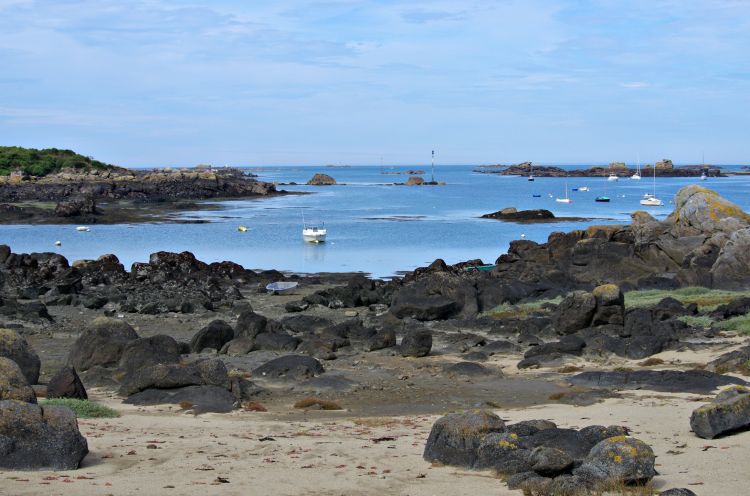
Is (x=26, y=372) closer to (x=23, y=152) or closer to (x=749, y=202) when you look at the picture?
(x=749, y=202)

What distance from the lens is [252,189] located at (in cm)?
14138

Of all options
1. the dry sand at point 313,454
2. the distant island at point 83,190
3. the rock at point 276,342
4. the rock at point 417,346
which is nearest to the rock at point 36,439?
the dry sand at point 313,454

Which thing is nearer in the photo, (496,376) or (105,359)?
(496,376)

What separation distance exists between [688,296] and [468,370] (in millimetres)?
12776

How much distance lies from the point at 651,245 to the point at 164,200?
83.0 m

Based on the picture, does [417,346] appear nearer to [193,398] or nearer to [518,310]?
[193,398]

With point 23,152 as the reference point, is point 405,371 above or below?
below

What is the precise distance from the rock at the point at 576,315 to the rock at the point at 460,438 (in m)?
12.5

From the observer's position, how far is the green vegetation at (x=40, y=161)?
443 feet

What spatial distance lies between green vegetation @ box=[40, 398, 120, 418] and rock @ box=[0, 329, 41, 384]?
6.03 feet

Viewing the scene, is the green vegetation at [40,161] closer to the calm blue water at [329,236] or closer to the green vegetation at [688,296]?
the calm blue water at [329,236]

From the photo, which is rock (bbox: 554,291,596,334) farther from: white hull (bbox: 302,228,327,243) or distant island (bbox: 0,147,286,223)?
distant island (bbox: 0,147,286,223)

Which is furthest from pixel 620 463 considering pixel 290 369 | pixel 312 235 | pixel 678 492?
pixel 312 235

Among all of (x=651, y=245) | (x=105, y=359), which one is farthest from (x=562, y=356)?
(x=651, y=245)
